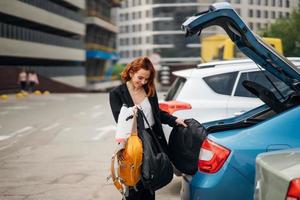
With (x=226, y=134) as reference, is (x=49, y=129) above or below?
below

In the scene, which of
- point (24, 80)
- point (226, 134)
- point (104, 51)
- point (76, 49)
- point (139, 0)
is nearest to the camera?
point (226, 134)

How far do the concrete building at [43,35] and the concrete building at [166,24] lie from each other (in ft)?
45.8

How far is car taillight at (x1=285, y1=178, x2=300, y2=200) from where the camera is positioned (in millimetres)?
2715

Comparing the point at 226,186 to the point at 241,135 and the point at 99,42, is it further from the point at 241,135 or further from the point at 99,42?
the point at 99,42

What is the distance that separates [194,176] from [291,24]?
112ft

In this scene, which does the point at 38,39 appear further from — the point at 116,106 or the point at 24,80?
the point at 116,106

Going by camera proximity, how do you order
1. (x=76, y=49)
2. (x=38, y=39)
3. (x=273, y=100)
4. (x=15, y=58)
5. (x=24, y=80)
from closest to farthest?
1. (x=273, y=100)
2. (x=24, y=80)
3. (x=15, y=58)
4. (x=38, y=39)
5. (x=76, y=49)

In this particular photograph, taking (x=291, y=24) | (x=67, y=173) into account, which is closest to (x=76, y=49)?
(x=291, y=24)

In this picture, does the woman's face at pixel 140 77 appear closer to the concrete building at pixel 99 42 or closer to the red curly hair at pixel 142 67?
the red curly hair at pixel 142 67

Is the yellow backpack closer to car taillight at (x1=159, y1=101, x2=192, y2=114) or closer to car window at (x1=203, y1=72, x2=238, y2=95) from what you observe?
car taillight at (x1=159, y1=101, x2=192, y2=114)

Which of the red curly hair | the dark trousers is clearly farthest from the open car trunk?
the dark trousers

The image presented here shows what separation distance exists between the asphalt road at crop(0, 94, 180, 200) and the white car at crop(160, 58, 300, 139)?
1170 millimetres

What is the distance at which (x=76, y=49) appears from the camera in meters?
63.2

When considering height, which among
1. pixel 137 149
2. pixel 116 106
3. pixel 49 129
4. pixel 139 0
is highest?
pixel 139 0
